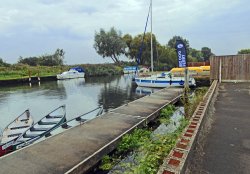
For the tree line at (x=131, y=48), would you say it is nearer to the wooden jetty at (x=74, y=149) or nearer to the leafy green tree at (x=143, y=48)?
the leafy green tree at (x=143, y=48)

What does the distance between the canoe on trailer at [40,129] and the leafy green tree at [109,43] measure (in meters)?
48.8

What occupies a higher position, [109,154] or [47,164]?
[47,164]

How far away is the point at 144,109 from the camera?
39.7 ft

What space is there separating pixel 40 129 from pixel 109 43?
2043 inches

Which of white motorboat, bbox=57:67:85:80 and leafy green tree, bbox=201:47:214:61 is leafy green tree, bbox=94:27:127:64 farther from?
leafy green tree, bbox=201:47:214:61

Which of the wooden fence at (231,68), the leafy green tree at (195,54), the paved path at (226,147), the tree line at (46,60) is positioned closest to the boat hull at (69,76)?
the tree line at (46,60)

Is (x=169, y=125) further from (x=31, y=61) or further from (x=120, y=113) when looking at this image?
(x=31, y=61)

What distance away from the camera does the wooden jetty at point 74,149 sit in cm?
548

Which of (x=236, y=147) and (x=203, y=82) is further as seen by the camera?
(x=203, y=82)

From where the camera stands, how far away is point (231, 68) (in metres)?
20.4

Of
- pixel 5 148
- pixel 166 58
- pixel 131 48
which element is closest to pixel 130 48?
pixel 131 48

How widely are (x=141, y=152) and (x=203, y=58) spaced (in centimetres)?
8089

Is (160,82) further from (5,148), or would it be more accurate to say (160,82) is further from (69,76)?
(69,76)

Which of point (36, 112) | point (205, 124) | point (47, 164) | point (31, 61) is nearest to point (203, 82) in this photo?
point (36, 112)
